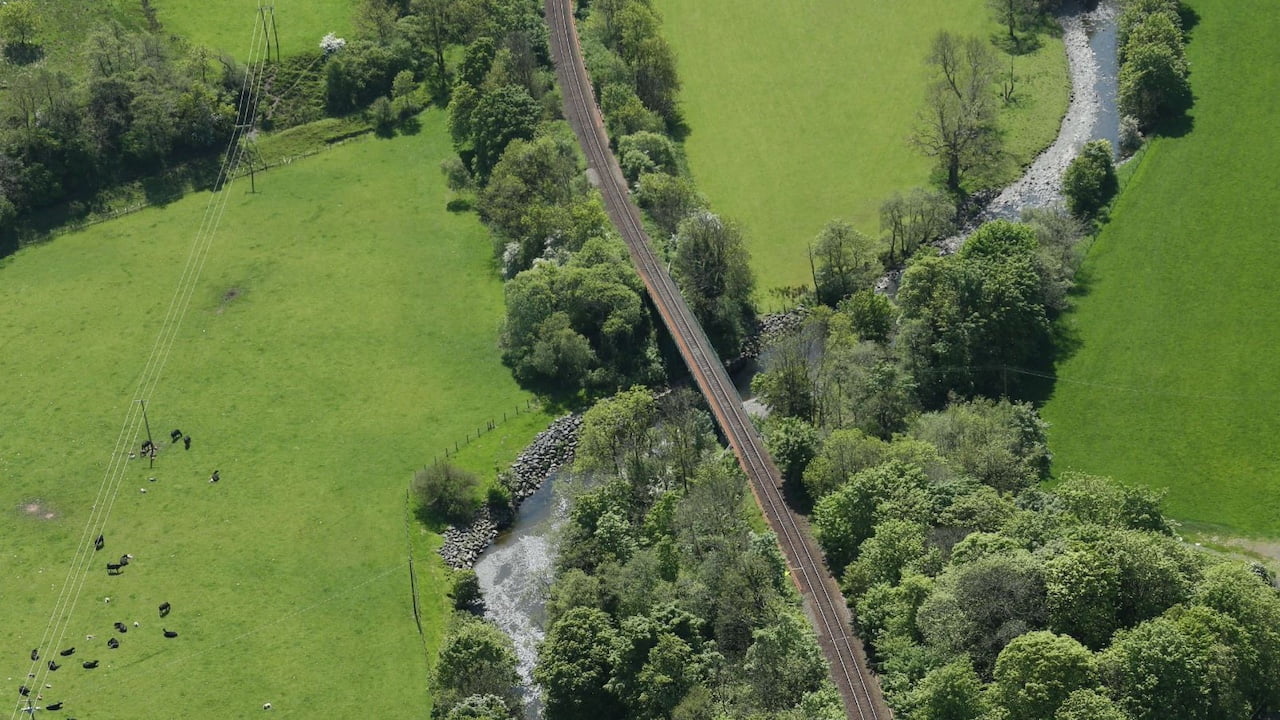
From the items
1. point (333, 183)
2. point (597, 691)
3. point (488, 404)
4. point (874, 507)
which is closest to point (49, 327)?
point (333, 183)

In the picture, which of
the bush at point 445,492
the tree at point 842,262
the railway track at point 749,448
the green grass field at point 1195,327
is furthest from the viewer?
the tree at point 842,262

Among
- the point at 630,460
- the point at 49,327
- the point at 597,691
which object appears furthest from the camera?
the point at 49,327

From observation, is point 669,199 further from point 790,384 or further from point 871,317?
point 790,384

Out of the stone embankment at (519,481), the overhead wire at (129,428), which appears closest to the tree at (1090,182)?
the stone embankment at (519,481)

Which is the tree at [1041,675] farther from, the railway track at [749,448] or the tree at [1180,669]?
the railway track at [749,448]

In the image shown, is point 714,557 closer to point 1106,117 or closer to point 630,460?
point 630,460
